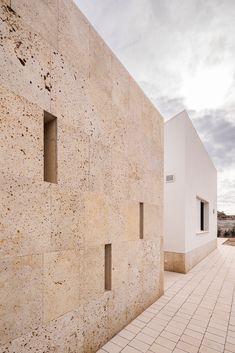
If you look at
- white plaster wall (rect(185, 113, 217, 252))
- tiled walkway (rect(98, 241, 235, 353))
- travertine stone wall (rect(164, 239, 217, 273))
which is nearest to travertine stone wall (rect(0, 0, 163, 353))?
tiled walkway (rect(98, 241, 235, 353))

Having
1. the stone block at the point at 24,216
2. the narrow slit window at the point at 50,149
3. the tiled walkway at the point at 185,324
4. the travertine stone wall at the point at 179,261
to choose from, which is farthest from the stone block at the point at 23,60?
the travertine stone wall at the point at 179,261

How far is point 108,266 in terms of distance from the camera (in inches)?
115

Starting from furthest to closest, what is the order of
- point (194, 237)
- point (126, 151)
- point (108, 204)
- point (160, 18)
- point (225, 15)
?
1. point (194, 237)
2. point (160, 18)
3. point (225, 15)
4. point (126, 151)
5. point (108, 204)

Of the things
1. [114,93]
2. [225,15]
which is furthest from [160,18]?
[114,93]

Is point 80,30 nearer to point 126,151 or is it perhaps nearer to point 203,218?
point 126,151

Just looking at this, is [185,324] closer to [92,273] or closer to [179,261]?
[92,273]

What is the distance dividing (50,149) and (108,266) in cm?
181

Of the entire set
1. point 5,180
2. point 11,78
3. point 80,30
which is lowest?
point 5,180

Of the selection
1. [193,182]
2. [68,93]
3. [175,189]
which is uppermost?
[68,93]

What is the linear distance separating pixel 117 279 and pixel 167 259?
4220 millimetres

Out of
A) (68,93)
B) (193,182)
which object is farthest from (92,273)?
(193,182)

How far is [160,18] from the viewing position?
4180 millimetres

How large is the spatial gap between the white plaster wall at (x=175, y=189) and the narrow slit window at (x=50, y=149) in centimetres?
526

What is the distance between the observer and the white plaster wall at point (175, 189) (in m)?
6.61
